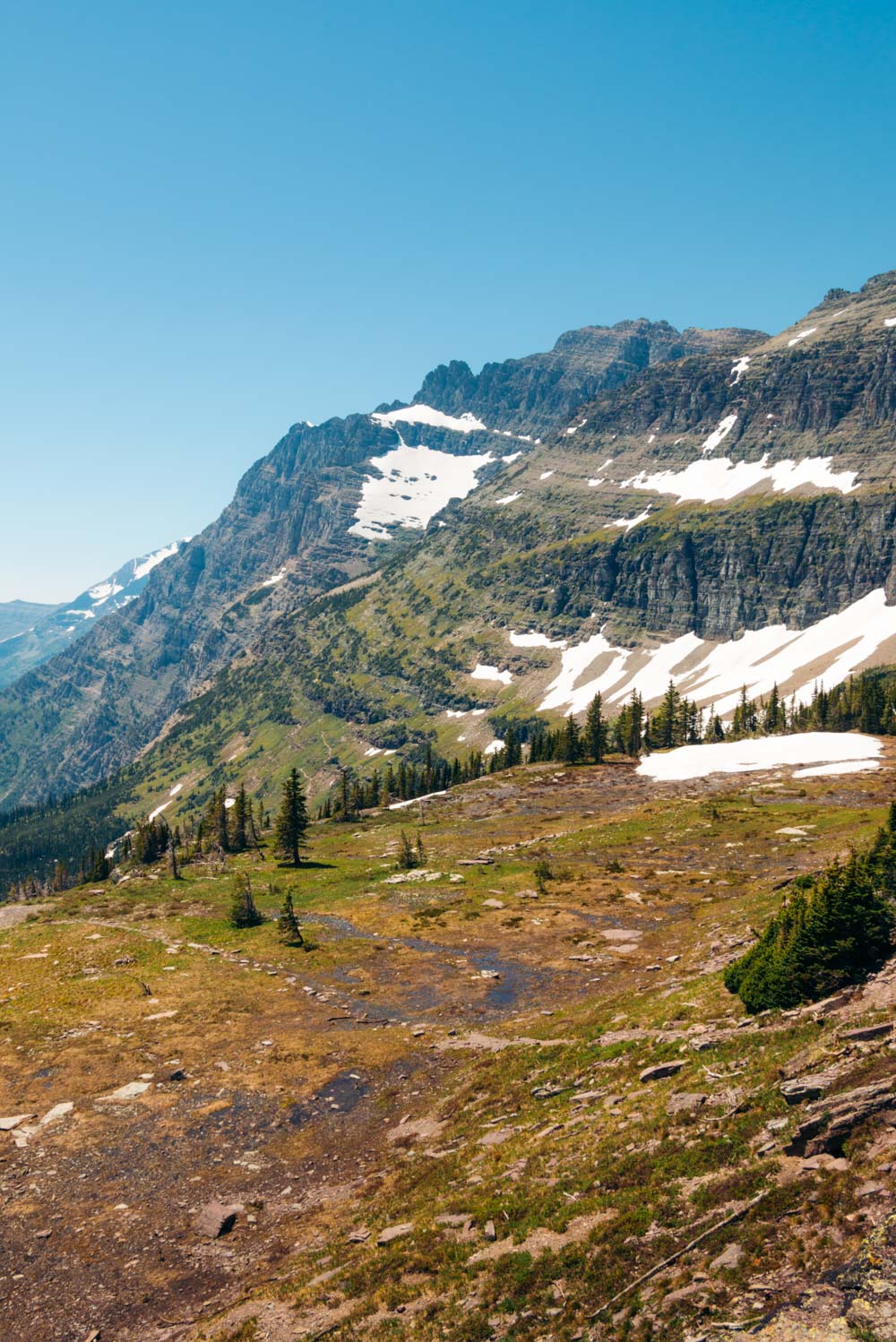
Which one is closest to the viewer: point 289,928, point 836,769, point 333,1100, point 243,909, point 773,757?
point 333,1100

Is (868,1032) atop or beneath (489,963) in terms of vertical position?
atop

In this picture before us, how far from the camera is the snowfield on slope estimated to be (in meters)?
117

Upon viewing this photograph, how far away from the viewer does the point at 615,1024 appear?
33.8 m

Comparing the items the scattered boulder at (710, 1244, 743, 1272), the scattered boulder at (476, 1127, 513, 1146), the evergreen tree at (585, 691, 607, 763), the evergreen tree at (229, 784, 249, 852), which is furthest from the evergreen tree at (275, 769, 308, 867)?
the scattered boulder at (710, 1244, 743, 1272)

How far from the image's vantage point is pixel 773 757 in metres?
125

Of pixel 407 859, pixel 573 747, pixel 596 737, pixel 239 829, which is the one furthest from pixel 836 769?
pixel 239 829

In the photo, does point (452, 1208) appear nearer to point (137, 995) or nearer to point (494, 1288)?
point (494, 1288)

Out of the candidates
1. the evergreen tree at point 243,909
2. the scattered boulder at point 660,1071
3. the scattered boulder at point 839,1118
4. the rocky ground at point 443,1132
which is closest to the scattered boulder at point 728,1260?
the rocky ground at point 443,1132

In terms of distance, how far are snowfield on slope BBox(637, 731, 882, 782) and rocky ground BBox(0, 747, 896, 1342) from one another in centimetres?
5842

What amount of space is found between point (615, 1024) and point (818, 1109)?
16847 millimetres

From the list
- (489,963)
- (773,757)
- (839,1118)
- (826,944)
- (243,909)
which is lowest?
(489,963)

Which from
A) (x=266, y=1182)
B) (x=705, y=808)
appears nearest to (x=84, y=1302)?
(x=266, y=1182)

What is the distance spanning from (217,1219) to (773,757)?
115 metres

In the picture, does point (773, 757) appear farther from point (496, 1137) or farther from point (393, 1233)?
point (393, 1233)
